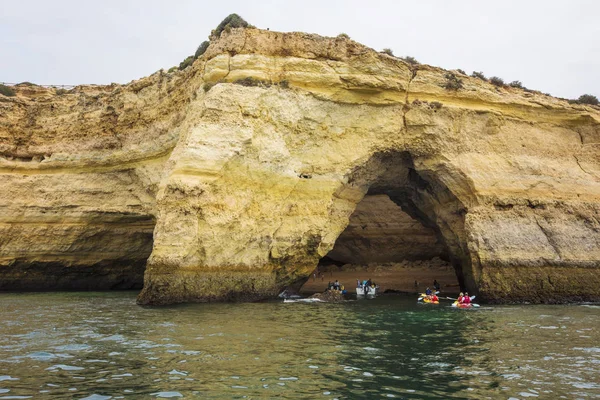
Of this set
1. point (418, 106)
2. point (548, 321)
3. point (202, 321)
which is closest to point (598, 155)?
point (418, 106)

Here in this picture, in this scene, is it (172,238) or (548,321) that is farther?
(172,238)

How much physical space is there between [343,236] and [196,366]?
2608 cm

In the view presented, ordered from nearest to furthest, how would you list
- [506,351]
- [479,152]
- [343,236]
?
1. [506,351]
2. [479,152]
3. [343,236]

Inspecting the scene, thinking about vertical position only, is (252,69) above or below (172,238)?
above

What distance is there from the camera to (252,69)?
20.2 meters

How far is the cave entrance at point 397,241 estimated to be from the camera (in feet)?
77.3

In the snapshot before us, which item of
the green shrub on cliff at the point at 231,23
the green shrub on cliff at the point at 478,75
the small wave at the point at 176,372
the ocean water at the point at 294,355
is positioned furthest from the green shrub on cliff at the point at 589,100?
the small wave at the point at 176,372

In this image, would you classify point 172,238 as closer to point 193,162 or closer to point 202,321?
point 193,162

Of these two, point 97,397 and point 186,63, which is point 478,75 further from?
point 97,397

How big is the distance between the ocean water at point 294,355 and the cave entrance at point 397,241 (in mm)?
9213

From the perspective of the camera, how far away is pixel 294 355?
8.96m

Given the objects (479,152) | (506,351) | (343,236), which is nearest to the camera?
→ (506,351)

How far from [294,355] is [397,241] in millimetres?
25033

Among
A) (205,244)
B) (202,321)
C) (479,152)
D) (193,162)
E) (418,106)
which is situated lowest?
(202,321)
